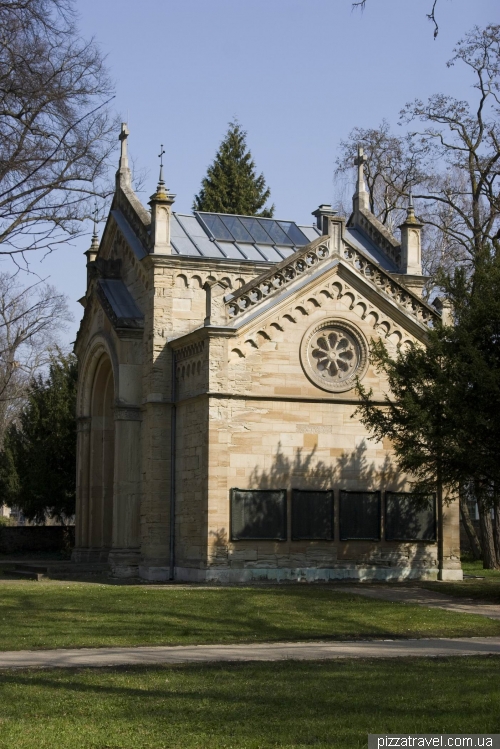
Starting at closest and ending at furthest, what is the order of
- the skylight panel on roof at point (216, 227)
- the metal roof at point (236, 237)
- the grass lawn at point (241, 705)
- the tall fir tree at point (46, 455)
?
the grass lawn at point (241, 705), the metal roof at point (236, 237), the skylight panel on roof at point (216, 227), the tall fir tree at point (46, 455)

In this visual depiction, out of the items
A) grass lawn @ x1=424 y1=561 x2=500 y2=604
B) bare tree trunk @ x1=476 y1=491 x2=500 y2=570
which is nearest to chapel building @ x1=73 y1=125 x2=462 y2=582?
grass lawn @ x1=424 y1=561 x2=500 y2=604

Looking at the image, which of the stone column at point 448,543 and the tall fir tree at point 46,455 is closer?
the stone column at point 448,543

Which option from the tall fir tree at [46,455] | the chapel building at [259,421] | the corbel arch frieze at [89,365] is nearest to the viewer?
the chapel building at [259,421]

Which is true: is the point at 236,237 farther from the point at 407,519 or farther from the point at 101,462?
the point at 407,519

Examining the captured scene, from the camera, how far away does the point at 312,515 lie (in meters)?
27.2

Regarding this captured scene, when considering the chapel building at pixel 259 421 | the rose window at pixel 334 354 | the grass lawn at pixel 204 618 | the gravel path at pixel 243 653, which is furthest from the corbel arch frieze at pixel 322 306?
the gravel path at pixel 243 653

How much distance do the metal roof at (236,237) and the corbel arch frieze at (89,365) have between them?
3.42m

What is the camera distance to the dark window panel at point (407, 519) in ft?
92.2

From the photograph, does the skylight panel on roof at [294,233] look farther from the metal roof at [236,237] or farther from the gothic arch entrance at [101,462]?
the gothic arch entrance at [101,462]

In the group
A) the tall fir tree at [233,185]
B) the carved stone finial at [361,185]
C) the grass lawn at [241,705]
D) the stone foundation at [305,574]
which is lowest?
the grass lawn at [241,705]

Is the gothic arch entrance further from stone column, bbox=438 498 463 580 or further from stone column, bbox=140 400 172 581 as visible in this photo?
stone column, bbox=438 498 463 580

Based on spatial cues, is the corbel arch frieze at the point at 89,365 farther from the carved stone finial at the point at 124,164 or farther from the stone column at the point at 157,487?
the carved stone finial at the point at 124,164

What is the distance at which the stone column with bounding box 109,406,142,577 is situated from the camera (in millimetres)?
29562

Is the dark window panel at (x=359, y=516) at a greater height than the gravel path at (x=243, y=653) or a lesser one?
greater
